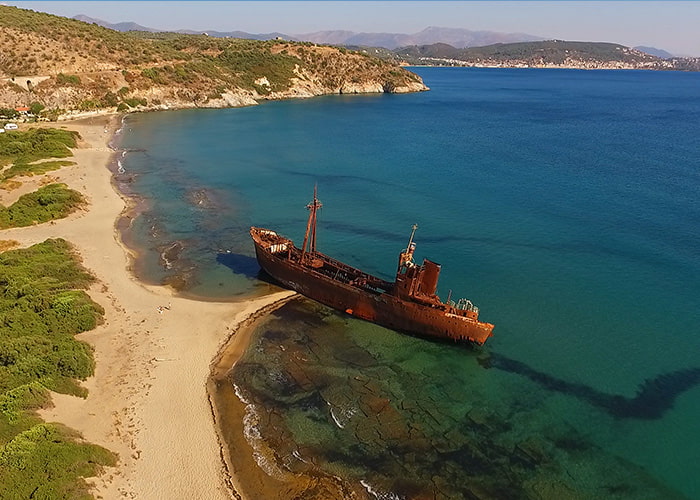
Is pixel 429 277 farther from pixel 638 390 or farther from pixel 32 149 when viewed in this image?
pixel 32 149

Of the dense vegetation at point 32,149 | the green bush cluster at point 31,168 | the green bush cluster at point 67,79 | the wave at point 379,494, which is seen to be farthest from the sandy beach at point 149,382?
the green bush cluster at point 67,79

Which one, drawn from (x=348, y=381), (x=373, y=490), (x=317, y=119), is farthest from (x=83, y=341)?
(x=317, y=119)

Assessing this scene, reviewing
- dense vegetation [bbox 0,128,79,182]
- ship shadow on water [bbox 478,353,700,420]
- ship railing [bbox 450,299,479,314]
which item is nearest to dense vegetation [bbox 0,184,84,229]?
dense vegetation [bbox 0,128,79,182]

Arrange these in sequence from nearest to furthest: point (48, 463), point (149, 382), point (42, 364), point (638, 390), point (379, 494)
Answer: point (48, 463) → point (379, 494) → point (42, 364) → point (149, 382) → point (638, 390)

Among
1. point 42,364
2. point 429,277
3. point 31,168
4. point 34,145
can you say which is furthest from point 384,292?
point 34,145

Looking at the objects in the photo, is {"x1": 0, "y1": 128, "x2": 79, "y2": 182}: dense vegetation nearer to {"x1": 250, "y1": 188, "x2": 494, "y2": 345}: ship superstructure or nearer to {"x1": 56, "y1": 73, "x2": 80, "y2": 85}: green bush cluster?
{"x1": 56, "y1": 73, "x2": 80, "y2": 85}: green bush cluster

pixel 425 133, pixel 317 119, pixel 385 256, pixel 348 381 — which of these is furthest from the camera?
pixel 317 119

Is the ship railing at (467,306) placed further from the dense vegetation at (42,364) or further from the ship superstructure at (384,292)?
the dense vegetation at (42,364)

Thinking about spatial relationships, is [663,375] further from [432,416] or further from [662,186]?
[662,186]
